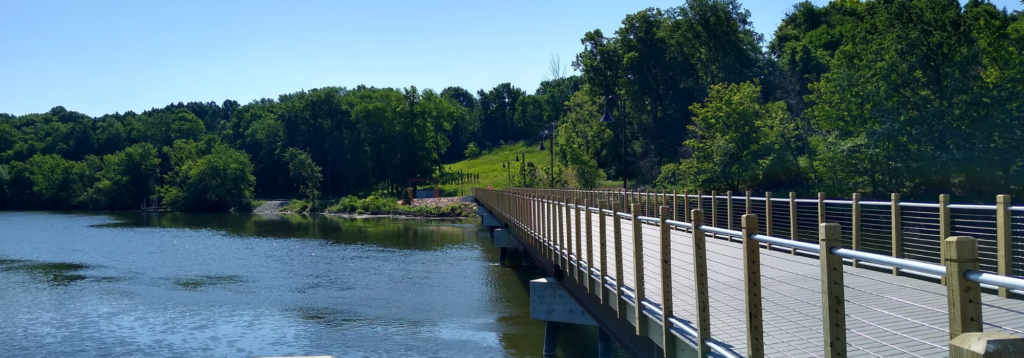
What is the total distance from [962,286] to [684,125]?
241 ft

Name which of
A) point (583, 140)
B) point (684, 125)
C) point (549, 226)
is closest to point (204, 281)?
point (549, 226)

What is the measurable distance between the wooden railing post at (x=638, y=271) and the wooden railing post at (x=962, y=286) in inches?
187

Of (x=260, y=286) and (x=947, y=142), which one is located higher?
(x=947, y=142)

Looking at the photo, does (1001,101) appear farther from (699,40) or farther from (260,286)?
(699,40)

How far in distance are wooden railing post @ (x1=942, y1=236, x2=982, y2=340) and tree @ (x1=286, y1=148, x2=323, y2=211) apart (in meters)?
97.7

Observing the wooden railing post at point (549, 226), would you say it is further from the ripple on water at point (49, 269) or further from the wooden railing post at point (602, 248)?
the ripple on water at point (49, 269)

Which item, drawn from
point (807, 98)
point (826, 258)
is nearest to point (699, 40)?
point (807, 98)

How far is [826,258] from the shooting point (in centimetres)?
396

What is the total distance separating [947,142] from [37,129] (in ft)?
513

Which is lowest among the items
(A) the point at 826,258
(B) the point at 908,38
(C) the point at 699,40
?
(A) the point at 826,258

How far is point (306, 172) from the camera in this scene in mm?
103312

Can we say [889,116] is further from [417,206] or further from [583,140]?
[417,206]

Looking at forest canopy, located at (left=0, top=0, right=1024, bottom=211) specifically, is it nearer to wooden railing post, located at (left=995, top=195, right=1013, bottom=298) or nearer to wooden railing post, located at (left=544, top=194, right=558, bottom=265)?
wooden railing post, located at (left=544, top=194, right=558, bottom=265)

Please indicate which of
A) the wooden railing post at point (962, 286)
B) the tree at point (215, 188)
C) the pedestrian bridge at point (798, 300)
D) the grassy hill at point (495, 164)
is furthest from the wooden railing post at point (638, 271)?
the tree at point (215, 188)
